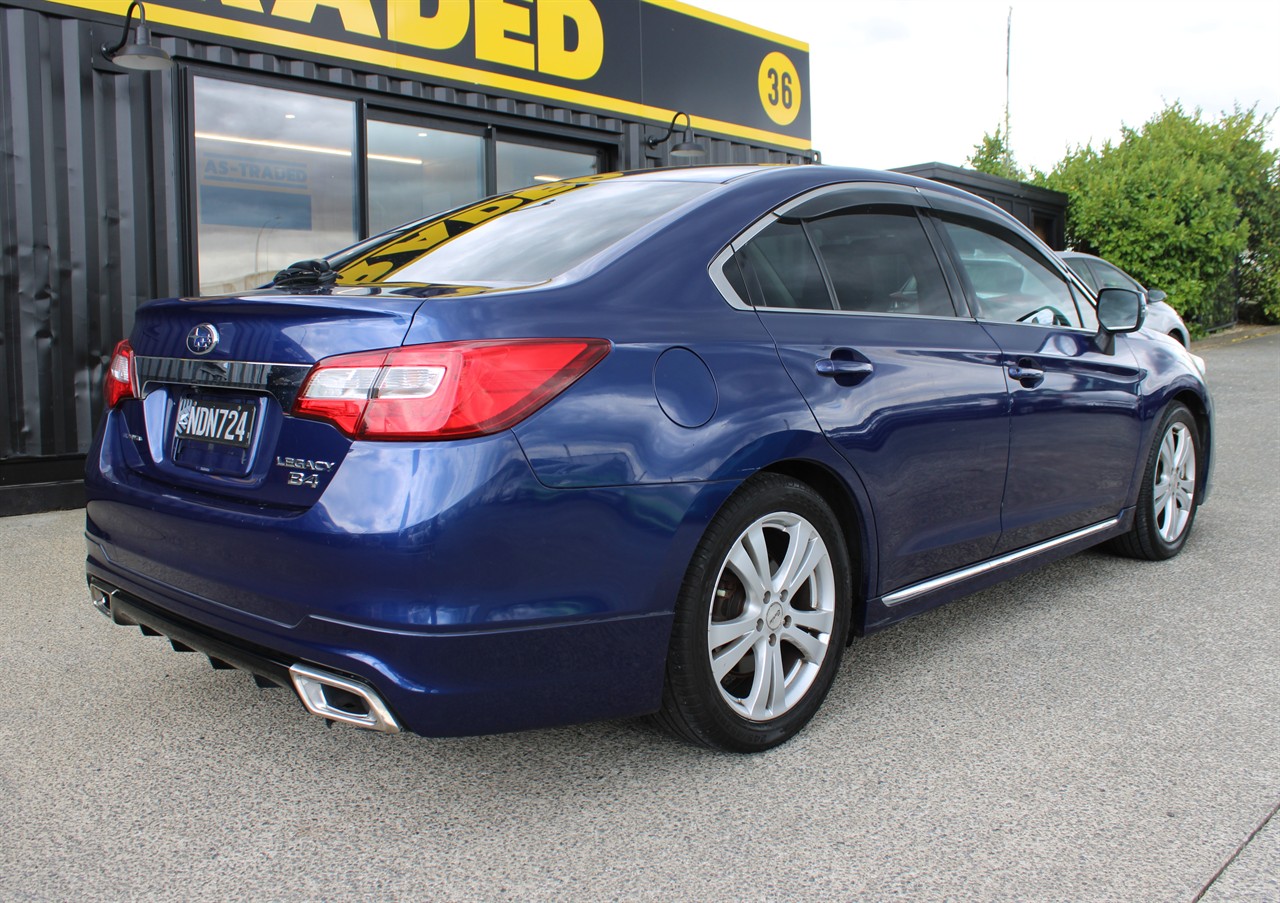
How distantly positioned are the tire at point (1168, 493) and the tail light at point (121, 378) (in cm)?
391

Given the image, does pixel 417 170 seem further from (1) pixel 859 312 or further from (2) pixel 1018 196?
(2) pixel 1018 196

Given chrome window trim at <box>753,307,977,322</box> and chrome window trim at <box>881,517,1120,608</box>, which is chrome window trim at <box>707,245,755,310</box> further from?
chrome window trim at <box>881,517,1120,608</box>

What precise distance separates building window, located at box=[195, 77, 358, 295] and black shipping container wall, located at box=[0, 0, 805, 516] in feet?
0.85

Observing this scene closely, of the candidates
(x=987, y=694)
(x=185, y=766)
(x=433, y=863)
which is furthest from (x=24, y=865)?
(x=987, y=694)

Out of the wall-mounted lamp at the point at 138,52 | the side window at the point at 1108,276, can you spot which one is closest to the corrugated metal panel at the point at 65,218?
the wall-mounted lamp at the point at 138,52

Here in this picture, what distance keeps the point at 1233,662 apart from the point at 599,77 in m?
7.73

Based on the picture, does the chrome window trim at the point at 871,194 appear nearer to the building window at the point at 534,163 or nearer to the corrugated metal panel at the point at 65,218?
the corrugated metal panel at the point at 65,218

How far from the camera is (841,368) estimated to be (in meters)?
2.92

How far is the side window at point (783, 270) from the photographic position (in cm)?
286

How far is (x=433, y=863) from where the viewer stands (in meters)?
2.29

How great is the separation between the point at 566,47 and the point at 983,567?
23.6 feet

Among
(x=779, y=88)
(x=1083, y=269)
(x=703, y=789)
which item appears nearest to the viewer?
(x=703, y=789)

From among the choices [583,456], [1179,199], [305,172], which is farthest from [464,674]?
[1179,199]

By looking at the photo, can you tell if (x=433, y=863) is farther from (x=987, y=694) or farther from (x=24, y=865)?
(x=987, y=694)
